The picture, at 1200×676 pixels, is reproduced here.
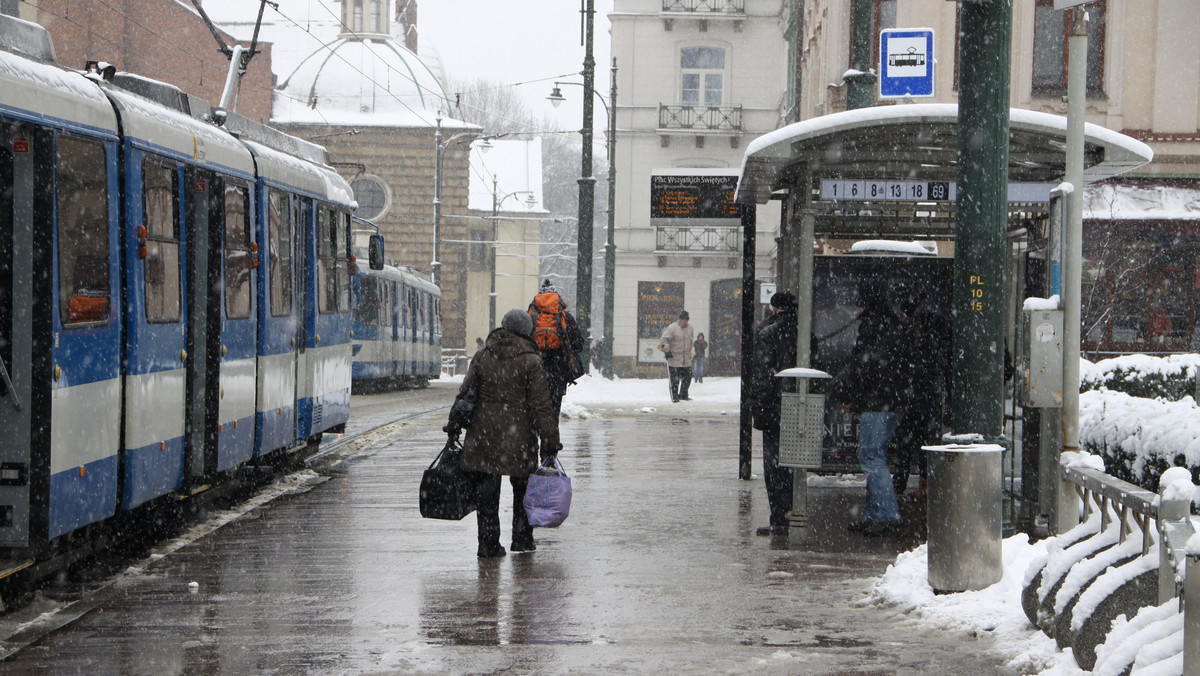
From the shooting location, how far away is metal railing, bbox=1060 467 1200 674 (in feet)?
15.2

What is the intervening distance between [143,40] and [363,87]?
52.2 feet

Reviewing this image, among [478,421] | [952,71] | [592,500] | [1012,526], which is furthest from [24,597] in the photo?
[952,71]

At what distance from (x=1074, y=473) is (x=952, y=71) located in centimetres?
1965

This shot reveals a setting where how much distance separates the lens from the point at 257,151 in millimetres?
12211

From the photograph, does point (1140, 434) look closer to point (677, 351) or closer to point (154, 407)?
point (154, 407)

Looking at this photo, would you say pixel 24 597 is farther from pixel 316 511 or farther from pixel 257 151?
pixel 257 151

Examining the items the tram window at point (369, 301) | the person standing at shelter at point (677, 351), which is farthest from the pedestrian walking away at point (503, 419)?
the tram window at point (369, 301)

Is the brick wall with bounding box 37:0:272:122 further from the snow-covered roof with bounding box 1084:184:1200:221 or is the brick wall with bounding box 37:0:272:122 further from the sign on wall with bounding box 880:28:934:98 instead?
the sign on wall with bounding box 880:28:934:98

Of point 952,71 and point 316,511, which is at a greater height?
point 952,71

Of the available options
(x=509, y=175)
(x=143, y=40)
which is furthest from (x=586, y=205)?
(x=509, y=175)

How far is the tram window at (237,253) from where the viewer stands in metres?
11.1

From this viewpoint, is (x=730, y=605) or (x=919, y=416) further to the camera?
(x=919, y=416)

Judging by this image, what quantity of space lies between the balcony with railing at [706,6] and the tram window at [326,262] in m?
31.4

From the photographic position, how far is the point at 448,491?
9.01 m
